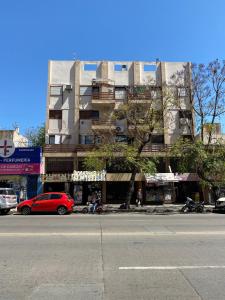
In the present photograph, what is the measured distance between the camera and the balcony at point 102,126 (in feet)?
126

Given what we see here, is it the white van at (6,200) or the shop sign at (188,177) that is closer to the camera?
the white van at (6,200)

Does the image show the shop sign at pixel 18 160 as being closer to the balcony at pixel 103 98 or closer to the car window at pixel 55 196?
the car window at pixel 55 196

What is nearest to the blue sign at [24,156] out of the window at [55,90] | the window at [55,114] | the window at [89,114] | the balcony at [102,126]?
the balcony at [102,126]

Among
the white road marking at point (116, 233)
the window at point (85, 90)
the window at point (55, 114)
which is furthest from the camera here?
the window at point (85, 90)

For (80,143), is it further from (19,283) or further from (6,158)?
(19,283)

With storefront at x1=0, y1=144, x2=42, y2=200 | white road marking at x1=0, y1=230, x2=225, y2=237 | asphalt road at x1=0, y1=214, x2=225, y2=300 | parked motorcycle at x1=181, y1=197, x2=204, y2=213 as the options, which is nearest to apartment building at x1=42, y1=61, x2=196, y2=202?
storefront at x1=0, y1=144, x2=42, y2=200

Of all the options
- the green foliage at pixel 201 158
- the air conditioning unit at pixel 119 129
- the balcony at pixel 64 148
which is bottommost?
the green foliage at pixel 201 158

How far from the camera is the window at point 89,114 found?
40.2 meters

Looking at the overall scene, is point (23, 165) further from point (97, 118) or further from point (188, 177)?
point (188, 177)

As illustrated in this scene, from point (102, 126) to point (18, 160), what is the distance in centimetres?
1053

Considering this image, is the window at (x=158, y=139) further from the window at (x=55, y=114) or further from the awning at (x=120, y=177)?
the window at (x=55, y=114)

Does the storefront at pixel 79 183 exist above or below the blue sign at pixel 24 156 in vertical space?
below

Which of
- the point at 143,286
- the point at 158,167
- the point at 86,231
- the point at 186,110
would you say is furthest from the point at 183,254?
the point at 186,110

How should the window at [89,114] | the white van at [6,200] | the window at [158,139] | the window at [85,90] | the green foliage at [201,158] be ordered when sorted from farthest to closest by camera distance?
the window at [85,90] < the window at [89,114] < the window at [158,139] < the green foliage at [201,158] < the white van at [6,200]
